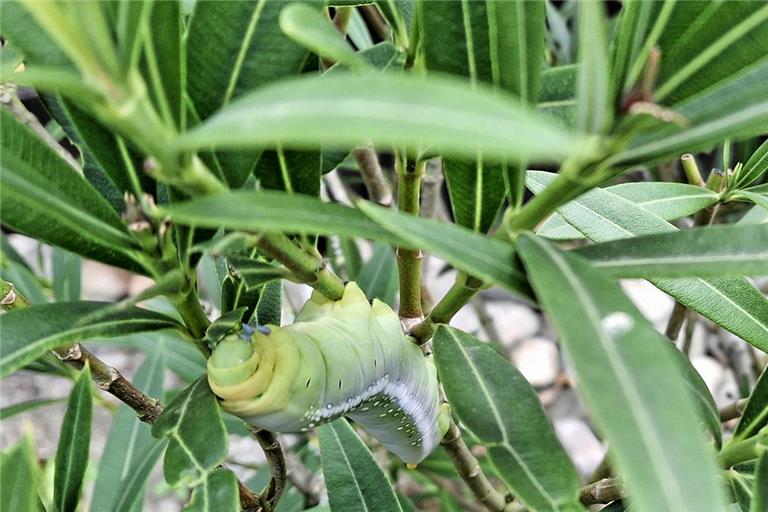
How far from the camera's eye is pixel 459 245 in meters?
0.28

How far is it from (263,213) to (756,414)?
0.39 metres

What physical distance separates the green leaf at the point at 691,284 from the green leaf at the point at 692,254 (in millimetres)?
139

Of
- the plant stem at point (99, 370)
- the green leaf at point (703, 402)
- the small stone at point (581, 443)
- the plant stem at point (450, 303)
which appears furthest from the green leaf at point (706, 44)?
the small stone at point (581, 443)

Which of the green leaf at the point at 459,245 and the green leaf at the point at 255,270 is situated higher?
the green leaf at the point at 459,245

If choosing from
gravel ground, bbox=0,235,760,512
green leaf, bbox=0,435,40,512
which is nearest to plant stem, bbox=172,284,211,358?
green leaf, bbox=0,435,40,512

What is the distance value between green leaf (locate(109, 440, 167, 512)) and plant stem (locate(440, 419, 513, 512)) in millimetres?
275

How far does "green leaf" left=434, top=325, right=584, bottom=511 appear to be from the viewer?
33 centimetres

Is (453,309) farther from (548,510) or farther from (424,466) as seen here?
(424,466)

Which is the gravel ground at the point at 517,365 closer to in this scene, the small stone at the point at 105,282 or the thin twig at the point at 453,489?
the small stone at the point at 105,282

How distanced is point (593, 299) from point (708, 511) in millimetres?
85

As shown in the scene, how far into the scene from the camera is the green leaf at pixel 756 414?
0.48 m

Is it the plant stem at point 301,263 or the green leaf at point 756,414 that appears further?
the green leaf at point 756,414

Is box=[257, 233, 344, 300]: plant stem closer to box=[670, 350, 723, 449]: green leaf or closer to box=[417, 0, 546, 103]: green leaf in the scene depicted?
box=[417, 0, 546, 103]: green leaf

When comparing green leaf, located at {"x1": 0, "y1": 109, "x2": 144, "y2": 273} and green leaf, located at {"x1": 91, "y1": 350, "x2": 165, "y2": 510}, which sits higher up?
green leaf, located at {"x1": 0, "y1": 109, "x2": 144, "y2": 273}
